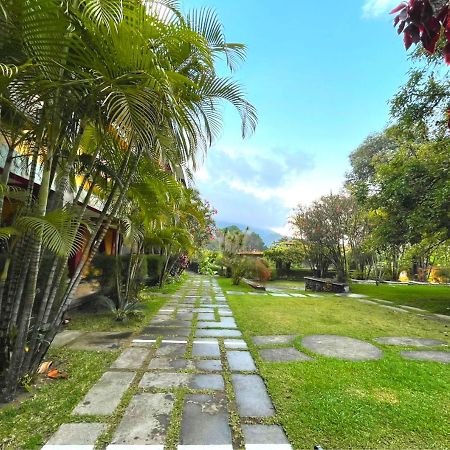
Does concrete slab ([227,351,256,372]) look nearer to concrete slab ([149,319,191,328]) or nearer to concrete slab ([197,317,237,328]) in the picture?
concrete slab ([197,317,237,328])

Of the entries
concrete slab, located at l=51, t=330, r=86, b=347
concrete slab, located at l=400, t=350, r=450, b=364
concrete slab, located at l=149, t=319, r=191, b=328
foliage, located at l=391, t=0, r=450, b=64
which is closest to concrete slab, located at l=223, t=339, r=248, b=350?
concrete slab, located at l=149, t=319, r=191, b=328

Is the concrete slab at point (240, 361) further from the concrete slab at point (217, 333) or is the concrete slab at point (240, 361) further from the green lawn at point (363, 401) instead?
the concrete slab at point (217, 333)

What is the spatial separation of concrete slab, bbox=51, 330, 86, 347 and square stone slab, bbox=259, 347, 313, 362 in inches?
101

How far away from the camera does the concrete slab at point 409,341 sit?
4277 millimetres

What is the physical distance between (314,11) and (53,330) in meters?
8.06

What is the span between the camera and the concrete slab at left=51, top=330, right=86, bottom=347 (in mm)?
3901

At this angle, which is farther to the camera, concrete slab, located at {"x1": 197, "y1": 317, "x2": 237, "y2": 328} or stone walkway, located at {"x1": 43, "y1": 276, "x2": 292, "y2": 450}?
concrete slab, located at {"x1": 197, "y1": 317, "x2": 237, "y2": 328}

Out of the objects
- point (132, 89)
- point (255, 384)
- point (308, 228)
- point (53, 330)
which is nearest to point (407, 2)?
point (132, 89)

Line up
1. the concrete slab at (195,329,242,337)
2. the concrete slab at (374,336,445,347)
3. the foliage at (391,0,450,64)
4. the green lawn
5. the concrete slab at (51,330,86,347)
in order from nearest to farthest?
the foliage at (391,0,450,64), the green lawn, the concrete slab at (51,330,86,347), the concrete slab at (374,336,445,347), the concrete slab at (195,329,242,337)

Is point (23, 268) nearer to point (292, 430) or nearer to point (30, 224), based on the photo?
point (30, 224)

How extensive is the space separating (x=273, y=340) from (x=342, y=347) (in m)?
0.91

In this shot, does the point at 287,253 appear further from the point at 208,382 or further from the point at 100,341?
the point at 208,382

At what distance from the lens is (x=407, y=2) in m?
1.15

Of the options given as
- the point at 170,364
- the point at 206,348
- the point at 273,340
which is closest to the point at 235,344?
the point at 206,348
